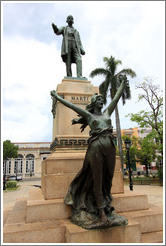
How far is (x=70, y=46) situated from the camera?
6465mm

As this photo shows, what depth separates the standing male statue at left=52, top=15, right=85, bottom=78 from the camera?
6.29 metres

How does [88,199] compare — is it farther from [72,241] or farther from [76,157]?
[76,157]

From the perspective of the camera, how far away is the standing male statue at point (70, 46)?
629 centimetres

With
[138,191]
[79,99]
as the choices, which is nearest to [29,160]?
[138,191]

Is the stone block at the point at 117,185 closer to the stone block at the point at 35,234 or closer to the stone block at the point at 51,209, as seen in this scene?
the stone block at the point at 51,209

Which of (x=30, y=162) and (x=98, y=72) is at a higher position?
(x=98, y=72)

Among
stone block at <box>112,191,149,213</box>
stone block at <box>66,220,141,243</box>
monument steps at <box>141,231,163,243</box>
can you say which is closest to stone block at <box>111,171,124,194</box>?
stone block at <box>112,191,149,213</box>

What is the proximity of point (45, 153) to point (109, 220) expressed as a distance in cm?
4427

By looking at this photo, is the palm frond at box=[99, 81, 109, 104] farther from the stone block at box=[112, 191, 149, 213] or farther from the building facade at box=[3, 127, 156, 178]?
the building facade at box=[3, 127, 156, 178]

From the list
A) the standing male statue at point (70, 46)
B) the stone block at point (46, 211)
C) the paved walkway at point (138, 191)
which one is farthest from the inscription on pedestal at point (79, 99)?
the stone block at point (46, 211)

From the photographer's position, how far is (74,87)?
5.80 metres

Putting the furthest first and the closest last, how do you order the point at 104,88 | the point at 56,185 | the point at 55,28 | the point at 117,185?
the point at 104,88 < the point at 55,28 < the point at 117,185 < the point at 56,185

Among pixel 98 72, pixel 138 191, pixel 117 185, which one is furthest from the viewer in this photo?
pixel 98 72

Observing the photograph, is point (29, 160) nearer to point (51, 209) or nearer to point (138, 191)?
point (138, 191)
